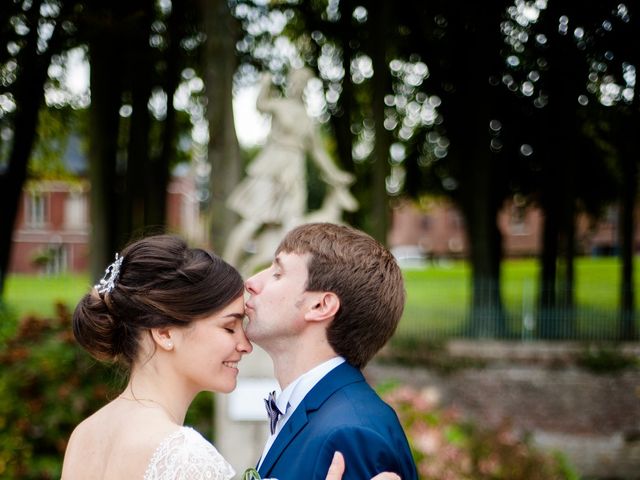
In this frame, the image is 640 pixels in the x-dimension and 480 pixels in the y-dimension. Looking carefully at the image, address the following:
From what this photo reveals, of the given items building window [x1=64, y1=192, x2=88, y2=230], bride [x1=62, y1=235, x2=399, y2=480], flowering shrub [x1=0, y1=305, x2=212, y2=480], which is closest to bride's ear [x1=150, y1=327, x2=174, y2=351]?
bride [x1=62, y1=235, x2=399, y2=480]

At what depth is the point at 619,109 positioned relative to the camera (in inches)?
387

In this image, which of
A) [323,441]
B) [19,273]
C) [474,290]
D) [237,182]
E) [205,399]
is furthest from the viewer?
[19,273]

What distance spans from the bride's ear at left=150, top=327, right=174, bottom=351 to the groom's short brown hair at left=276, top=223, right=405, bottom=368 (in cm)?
48

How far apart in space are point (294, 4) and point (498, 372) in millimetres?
8496

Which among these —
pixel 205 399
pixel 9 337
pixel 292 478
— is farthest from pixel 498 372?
pixel 292 478

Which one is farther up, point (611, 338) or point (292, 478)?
point (292, 478)

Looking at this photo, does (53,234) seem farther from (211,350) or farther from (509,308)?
(211,350)

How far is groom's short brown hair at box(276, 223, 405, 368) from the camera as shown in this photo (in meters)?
2.44

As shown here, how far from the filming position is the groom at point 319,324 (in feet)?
7.65

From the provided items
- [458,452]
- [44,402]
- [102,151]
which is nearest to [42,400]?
[44,402]

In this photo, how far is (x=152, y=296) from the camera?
2.47 m

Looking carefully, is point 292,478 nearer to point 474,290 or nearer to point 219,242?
point 219,242

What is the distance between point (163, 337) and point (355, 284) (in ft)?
2.09

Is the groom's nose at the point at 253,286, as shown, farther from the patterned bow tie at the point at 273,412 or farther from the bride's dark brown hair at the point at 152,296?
the patterned bow tie at the point at 273,412
